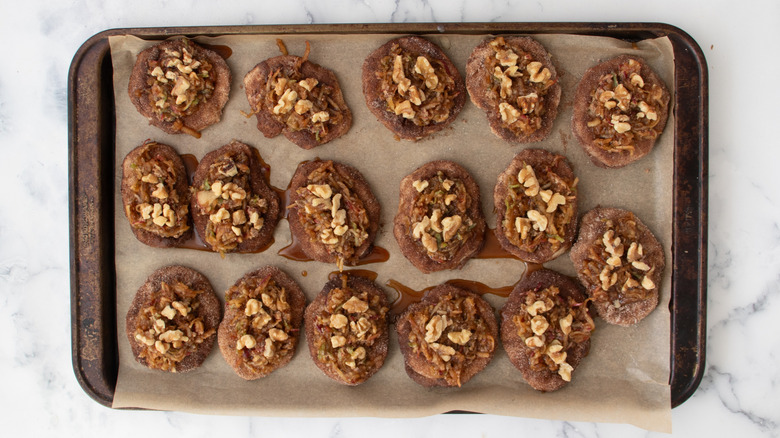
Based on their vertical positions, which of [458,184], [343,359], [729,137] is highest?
[729,137]

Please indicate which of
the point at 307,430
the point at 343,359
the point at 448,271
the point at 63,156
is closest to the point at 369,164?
the point at 448,271

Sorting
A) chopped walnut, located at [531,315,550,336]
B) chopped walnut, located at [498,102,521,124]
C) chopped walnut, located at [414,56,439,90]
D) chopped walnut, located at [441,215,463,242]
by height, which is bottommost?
chopped walnut, located at [531,315,550,336]

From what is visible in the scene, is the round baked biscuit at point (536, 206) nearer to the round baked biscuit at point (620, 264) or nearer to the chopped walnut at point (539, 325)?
the round baked biscuit at point (620, 264)

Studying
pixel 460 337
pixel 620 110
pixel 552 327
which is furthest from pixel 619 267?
pixel 460 337

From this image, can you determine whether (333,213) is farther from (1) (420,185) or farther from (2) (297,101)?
(2) (297,101)

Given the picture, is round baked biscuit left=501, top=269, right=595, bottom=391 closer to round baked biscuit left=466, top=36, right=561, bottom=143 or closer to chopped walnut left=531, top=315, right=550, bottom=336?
chopped walnut left=531, top=315, right=550, bottom=336

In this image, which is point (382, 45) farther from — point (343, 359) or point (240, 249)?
point (343, 359)

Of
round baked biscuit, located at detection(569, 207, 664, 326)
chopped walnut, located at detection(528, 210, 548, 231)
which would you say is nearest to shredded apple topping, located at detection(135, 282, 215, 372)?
chopped walnut, located at detection(528, 210, 548, 231)
